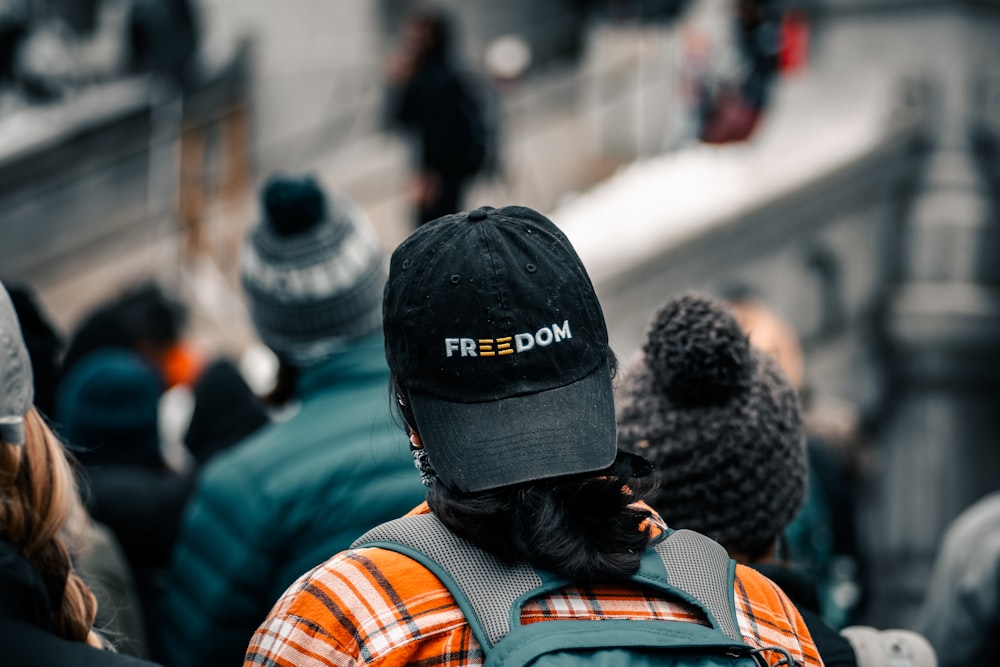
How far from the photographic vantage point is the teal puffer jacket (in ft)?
10.2

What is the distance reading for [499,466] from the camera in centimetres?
194

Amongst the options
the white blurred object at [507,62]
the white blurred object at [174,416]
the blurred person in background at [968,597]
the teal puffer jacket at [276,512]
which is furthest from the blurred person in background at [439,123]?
the teal puffer jacket at [276,512]

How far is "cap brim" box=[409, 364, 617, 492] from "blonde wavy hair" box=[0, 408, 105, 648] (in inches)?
23.1

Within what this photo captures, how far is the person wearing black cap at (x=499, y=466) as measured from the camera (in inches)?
73.3

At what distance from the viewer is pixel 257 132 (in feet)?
51.0

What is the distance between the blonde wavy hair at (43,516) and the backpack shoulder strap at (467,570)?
0.48 metres

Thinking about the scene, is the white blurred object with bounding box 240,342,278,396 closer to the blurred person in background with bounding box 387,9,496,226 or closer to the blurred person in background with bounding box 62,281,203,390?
the blurred person in background with bounding box 62,281,203,390

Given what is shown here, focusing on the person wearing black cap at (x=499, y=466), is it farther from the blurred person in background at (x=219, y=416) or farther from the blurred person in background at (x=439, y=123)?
the blurred person in background at (x=439, y=123)

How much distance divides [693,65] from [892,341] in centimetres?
333

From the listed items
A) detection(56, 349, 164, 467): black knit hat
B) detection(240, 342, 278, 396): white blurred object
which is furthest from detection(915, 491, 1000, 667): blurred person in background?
detection(240, 342, 278, 396): white blurred object

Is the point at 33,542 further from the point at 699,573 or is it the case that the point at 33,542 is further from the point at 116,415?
the point at 116,415

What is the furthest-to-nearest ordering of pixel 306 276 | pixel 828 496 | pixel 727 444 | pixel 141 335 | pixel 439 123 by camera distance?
1. pixel 439 123
2. pixel 141 335
3. pixel 828 496
4. pixel 306 276
5. pixel 727 444

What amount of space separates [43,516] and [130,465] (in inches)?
104

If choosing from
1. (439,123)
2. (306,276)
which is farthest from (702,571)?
(439,123)
